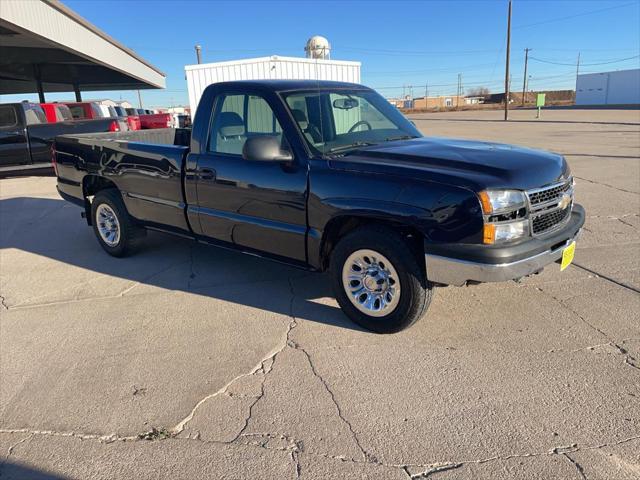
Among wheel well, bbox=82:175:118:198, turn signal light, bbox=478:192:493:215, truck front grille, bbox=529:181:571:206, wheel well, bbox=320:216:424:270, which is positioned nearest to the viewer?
turn signal light, bbox=478:192:493:215

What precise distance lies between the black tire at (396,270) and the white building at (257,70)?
483 inches

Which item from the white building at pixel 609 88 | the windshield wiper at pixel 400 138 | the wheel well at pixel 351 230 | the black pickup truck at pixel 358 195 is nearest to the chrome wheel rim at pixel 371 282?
the black pickup truck at pixel 358 195

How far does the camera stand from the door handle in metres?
4.68

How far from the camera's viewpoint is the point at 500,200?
3295 mm

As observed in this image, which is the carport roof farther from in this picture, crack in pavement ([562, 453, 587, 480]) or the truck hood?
crack in pavement ([562, 453, 587, 480])

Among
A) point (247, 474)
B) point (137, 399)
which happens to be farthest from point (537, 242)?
point (137, 399)

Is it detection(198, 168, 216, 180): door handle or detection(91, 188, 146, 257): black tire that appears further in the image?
detection(91, 188, 146, 257): black tire

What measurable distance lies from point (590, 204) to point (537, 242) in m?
5.36

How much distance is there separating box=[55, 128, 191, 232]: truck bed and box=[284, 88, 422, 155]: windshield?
4.51ft

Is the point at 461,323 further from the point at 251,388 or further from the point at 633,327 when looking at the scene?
the point at 251,388

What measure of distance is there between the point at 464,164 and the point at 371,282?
1.10 meters

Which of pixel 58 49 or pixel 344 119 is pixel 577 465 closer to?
pixel 344 119

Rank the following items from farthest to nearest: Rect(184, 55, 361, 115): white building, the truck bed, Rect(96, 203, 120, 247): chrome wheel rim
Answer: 1. Rect(184, 55, 361, 115): white building
2. Rect(96, 203, 120, 247): chrome wheel rim
3. the truck bed

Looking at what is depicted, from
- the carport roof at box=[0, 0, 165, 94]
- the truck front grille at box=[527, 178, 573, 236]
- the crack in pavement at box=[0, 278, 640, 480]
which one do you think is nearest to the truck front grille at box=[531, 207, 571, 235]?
the truck front grille at box=[527, 178, 573, 236]
